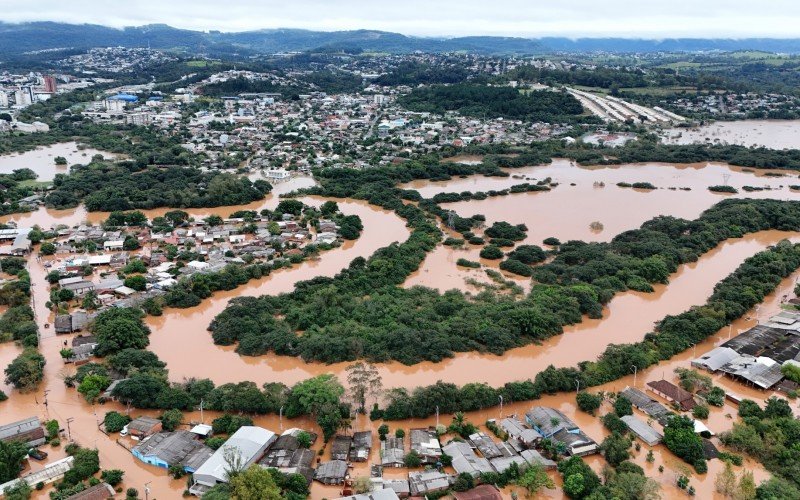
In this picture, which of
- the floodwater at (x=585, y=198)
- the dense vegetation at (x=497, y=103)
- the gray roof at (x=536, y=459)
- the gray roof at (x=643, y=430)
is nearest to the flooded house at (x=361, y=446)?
the gray roof at (x=536, y=459)

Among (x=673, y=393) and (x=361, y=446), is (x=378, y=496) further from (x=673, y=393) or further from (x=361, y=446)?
(x=673, y=393)

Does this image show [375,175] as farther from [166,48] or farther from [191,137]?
[166,48]

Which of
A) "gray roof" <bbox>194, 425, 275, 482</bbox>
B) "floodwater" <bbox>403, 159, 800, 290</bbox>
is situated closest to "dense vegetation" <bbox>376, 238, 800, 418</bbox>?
"gray roof" <bbox>194, 425, 275, 482</bbox>

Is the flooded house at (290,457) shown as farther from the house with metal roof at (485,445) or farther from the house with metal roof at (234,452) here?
the house with metal roof at (485,445)

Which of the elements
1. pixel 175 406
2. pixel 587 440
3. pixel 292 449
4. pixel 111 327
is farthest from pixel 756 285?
pixel 111 327

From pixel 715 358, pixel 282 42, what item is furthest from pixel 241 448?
pixel 282 42
